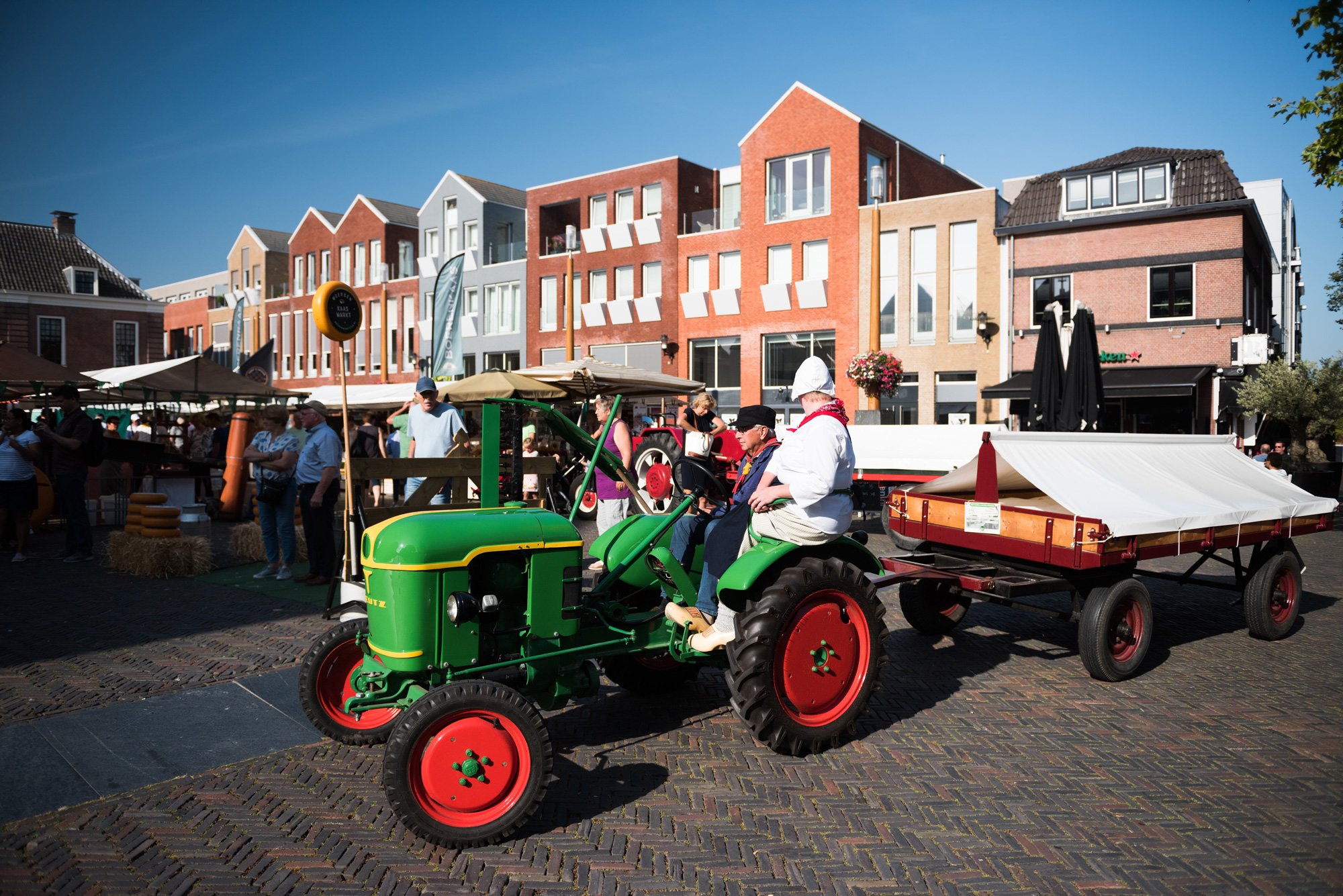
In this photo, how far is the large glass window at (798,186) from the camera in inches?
1130

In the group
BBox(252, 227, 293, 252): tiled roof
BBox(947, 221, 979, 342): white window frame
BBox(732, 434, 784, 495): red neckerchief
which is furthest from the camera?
BBox(252, 227, 293, 252): tiled roof

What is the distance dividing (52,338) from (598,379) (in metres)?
40.5

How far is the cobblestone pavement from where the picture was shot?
3.23 meters

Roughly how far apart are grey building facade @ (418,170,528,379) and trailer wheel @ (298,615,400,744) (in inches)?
1290

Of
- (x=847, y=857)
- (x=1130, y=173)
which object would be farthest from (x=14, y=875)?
(x=1130, y=173)

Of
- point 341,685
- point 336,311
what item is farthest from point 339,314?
point 341,685

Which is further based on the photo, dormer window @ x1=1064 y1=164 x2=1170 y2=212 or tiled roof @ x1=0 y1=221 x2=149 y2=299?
tiled roof @ x1=0 y1=221 x2=149 y2=299

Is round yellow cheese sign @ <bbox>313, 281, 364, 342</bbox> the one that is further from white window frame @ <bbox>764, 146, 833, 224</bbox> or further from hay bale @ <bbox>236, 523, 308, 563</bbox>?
white window frame @ <bbox>764, 146, 833, 224</bbox>

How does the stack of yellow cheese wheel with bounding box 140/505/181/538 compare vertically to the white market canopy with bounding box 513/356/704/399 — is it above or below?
below

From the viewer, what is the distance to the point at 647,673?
5.28m

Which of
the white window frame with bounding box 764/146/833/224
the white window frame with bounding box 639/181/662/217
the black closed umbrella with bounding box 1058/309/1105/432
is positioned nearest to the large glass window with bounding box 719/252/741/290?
the white window frame with bounding box 764/146/833/224

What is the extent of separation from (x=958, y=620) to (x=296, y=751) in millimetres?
4939

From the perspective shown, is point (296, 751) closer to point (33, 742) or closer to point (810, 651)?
point (33, 742)

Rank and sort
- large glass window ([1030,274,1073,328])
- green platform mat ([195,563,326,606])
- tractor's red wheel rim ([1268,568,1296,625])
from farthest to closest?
large glass window ([1030,274,1073,328]), green platform mat ([195,563,326,606]), tractor's red wheel rim ([1268,568,1296,625])
